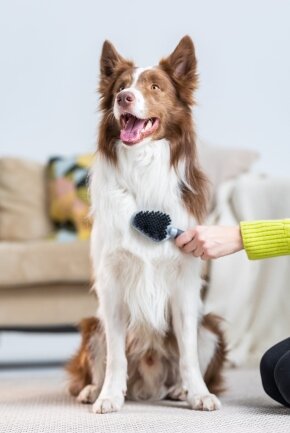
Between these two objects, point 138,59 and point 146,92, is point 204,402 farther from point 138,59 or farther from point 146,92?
point 138,59

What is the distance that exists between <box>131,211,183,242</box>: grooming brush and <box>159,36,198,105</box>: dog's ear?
40 cm

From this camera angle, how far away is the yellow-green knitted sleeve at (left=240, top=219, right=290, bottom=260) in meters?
2.16

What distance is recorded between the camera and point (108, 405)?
2.23m

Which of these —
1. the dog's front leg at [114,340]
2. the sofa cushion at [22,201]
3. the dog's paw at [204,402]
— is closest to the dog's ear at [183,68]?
the dog's front leg at [114,340]

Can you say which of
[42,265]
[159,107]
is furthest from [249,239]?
[42,265]

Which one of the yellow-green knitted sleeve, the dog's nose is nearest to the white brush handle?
the yellow-green knitted sleeve

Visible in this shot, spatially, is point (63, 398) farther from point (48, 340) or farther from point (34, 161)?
point (48, 340)

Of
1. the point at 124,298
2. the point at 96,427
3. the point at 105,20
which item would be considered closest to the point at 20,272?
the point at 124,298

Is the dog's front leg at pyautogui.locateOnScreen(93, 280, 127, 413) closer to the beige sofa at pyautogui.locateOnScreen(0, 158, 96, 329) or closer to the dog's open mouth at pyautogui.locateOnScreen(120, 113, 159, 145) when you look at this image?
the dog's open mouth at pyautogui.locateOnScreen(120, 113, 159, 145)

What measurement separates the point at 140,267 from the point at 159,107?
501mm

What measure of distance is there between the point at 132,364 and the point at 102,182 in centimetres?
63

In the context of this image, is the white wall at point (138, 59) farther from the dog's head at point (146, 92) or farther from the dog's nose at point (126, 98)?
the dog's nose at point (126, 98)

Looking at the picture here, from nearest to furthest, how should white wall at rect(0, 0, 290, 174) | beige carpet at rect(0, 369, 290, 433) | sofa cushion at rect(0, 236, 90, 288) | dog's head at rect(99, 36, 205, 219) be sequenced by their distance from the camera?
beige carpet at rect(0, 369, 290, 433) < dog's head at rect(99, 36, 205, 219) < sofa cushion at rect(0, 236, 90, 288) < white wall at rect(0, 0, 290, 174)

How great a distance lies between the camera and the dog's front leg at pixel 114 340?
231cm
